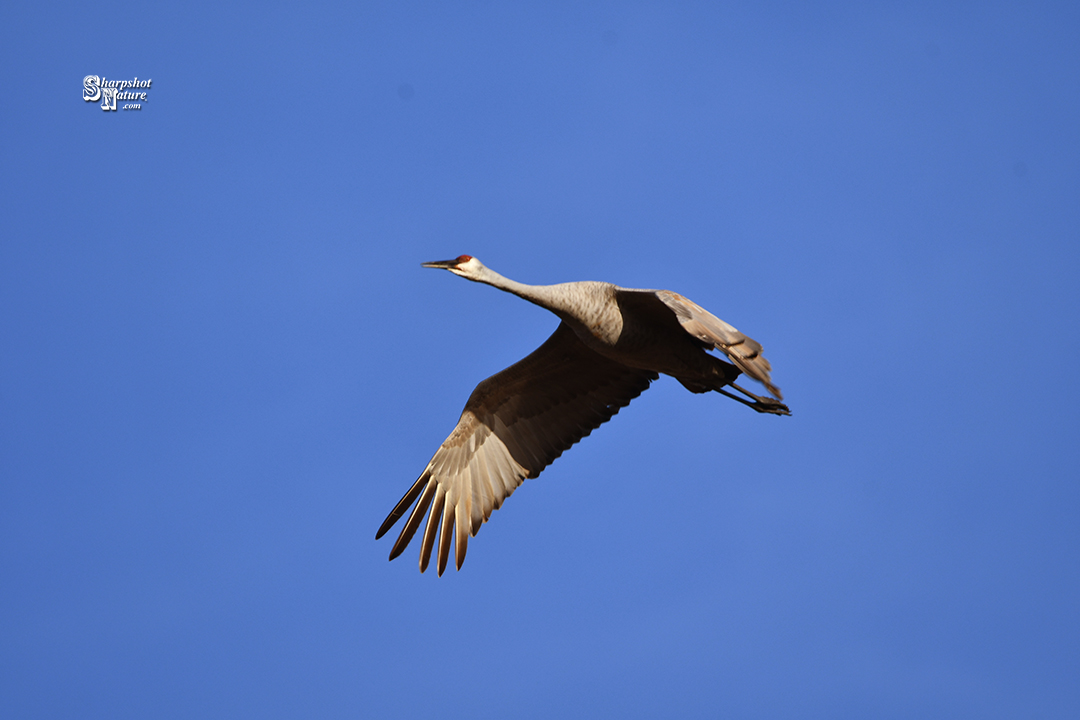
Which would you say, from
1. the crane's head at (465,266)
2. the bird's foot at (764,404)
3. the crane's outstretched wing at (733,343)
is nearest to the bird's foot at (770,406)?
the bird's foot at (764,404)

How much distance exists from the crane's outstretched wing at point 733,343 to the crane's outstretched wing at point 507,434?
3.53m

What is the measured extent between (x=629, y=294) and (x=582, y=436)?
126 inches

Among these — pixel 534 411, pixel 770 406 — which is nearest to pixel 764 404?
pixel 770 406

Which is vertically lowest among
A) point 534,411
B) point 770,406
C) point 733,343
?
point 733,343

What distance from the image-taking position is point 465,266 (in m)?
11.9

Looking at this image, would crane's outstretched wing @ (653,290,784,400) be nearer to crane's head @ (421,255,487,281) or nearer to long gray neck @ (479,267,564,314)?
long gray neck @ (479,267,564,314)

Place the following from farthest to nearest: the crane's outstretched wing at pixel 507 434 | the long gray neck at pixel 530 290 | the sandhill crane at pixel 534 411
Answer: the crane's outstretched wing at pixel 507 434 → the sandhill crane at pixel 534 411 → the long gray neck at pixel 530 290

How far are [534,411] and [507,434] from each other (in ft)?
1.65

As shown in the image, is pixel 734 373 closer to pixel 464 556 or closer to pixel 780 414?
pixel 780 414

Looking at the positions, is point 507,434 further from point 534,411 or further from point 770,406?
point 770,406

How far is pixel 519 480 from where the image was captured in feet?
46.6

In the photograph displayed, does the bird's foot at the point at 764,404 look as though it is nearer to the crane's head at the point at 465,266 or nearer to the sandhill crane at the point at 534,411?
the sandhill crane at the point at 534,411

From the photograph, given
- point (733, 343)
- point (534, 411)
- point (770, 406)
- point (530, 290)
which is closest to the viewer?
point (733, 343)

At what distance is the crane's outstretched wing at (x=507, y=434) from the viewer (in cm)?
1374
